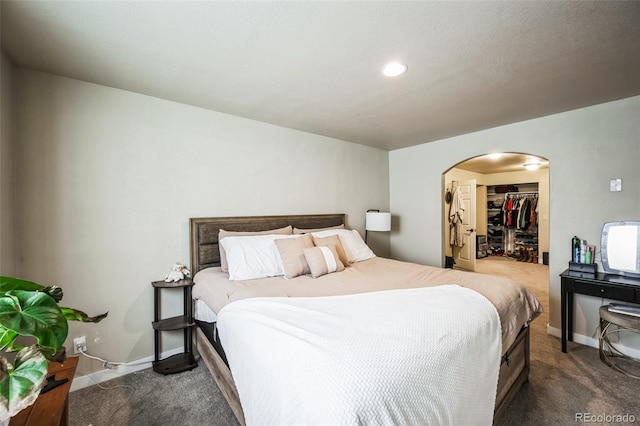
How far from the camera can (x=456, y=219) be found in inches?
235

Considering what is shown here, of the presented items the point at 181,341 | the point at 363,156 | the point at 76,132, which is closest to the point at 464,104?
the point at 363,156

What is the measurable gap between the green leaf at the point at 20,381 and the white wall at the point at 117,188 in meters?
1.81

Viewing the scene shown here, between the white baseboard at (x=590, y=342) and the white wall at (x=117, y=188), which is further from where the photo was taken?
the white baseboard at (x=590, y=342)

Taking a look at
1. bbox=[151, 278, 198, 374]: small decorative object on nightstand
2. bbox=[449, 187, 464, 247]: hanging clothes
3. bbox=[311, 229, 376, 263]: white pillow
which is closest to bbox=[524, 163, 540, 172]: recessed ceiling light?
A: bbox=[449, 187, 464, 247]: hanging clothes

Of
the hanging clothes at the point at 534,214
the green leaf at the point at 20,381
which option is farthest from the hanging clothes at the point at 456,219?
the green leaf at the point at 20,381

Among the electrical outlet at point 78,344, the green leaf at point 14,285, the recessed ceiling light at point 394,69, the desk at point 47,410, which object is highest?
the recessed ceiling light at point 394,69

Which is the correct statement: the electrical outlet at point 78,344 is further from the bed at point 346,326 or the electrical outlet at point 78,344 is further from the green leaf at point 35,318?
the green leaf at point 35,318

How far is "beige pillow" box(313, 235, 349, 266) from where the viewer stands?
2668 millimetres

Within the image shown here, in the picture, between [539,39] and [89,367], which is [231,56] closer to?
[539,39]

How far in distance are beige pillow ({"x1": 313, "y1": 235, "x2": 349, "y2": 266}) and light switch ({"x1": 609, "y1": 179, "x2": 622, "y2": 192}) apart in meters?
2.63

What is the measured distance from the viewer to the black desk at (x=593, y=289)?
2.23 meters

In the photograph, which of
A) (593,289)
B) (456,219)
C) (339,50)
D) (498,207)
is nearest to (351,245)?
(339,50)

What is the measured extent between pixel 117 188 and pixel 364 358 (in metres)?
2.35

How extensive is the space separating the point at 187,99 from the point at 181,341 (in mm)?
2272
